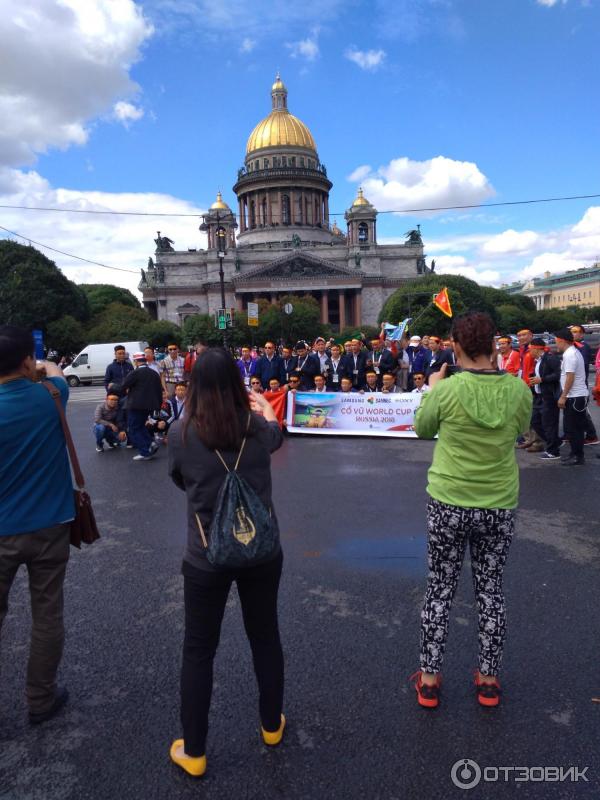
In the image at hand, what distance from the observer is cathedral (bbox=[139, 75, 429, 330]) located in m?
76.0

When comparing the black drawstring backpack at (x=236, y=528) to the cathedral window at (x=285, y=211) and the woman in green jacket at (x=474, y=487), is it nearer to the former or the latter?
the woman in green jacket at (x=474, y=487)

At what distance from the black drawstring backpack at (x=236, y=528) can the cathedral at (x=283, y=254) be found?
239 feet

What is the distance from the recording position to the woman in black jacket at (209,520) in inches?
90.7

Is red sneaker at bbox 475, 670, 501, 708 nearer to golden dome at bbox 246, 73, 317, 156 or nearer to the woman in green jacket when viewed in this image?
the woman in green jacket

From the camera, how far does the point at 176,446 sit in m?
2.39

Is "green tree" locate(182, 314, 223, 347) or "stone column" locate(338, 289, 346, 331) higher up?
"stone column" locate(338, 289, 346, 331)

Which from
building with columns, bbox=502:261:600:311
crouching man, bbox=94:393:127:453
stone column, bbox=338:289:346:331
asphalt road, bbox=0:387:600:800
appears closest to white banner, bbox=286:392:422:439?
crouching man, bbox=94:393:127:453

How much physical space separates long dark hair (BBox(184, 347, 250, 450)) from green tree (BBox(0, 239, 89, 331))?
162ft

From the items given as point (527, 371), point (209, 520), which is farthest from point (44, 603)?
point (527, 371)

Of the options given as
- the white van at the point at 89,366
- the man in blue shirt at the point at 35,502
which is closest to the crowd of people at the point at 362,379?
the man in blue shirt at the point at 35,502

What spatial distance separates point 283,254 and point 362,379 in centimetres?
6890

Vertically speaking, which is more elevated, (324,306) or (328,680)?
(324,306)

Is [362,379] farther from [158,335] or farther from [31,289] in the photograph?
[31,289]

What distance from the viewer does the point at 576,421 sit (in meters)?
8.32
